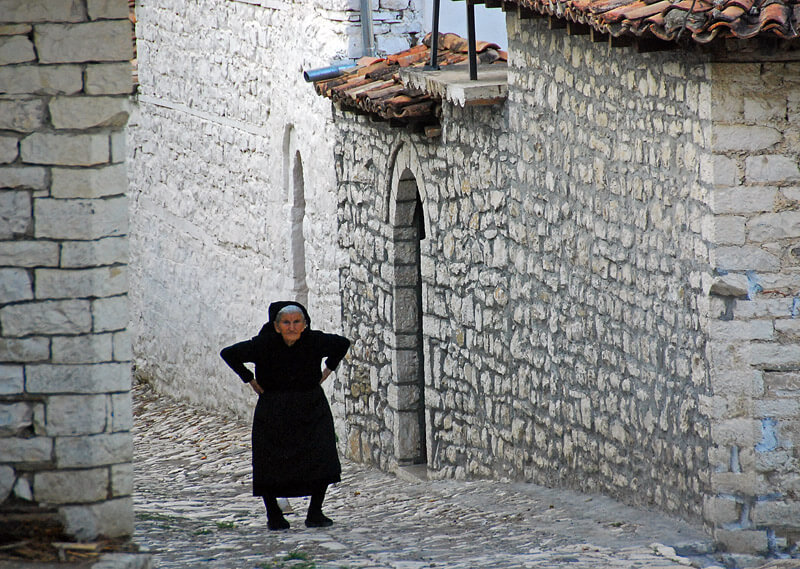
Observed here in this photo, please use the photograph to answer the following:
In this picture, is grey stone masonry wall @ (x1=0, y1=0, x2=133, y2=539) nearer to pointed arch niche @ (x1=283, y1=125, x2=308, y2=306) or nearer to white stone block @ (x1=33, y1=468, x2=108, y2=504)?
white stone block @ (x1=33, y1=468, x2=108, y2=504)

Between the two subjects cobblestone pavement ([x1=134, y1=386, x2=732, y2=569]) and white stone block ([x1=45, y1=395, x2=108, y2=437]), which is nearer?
white stone block ([x1=45, y1=395, x2=108, y2=437])

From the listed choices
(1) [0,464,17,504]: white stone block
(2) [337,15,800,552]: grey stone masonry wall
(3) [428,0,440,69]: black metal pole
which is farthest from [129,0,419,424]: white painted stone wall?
(1) [0,464,17,504]: white stone block

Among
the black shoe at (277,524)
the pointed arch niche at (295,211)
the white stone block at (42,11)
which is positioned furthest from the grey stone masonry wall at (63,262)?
the pointed arch niche at (295,211)

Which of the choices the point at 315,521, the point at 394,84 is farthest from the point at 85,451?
the point at 394,84

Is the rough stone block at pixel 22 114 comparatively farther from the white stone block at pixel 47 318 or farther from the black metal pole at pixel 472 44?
the black metal pole at pixel 472 44

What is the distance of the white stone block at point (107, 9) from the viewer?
6406 millimetres

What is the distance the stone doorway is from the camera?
36.3ft

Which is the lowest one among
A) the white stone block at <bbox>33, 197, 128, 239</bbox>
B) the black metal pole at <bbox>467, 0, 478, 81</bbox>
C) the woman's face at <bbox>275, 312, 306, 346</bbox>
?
the woman's face at <bbox>275, 312, 306, 346</bbox>

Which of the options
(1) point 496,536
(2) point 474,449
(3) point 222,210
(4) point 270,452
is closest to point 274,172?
(3) point 222,210

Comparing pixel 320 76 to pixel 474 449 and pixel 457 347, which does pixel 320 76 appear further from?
pixel 474 449

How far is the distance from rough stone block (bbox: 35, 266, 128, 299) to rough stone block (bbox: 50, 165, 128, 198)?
349mm

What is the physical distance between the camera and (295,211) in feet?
41.2

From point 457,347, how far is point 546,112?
7.34 ft

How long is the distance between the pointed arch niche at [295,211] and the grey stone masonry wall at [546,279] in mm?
703
